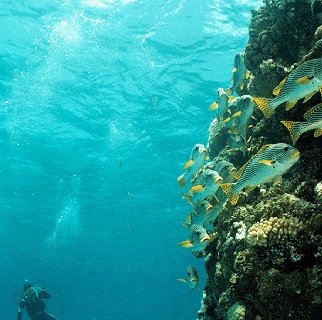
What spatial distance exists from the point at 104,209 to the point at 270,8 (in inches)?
1679

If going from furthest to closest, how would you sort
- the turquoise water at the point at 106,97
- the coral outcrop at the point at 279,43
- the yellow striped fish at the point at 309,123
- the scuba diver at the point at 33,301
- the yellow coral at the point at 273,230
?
the turquoise water at the point at 106,97 < the scuba diver at the point at 33,301 < the coral outcrop at the point at 279,43 < the yellow coral at the point at 273,230 < the yellow striped fish at the point at 309,123

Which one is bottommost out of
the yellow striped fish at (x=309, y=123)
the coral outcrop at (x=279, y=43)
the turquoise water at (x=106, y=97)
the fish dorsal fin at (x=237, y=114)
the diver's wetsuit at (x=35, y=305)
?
the yellow striped fish at (x=309, y=123)

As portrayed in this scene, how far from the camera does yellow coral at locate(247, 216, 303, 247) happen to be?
3.57 metres

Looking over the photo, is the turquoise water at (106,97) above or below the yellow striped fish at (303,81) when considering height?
above

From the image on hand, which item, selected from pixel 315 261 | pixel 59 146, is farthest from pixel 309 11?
pixel 59 146

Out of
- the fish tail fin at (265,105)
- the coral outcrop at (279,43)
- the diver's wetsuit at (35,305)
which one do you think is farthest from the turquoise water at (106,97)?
the fish tail fin at (265,105)

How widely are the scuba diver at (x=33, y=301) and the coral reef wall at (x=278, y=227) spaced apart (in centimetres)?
1063

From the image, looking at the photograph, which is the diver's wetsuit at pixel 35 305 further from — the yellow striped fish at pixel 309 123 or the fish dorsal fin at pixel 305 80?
the fish dorsal fin at pixel 305 80

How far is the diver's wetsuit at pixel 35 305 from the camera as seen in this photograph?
46.5 feet

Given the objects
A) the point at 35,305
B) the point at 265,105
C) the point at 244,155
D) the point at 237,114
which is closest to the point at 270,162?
the point at 265,105

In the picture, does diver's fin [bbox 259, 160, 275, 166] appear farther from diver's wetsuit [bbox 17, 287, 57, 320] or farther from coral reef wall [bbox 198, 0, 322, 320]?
diver's wetsuit [bbox 17, 287, 57, 320]

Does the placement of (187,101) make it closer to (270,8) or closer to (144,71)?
(144,71)

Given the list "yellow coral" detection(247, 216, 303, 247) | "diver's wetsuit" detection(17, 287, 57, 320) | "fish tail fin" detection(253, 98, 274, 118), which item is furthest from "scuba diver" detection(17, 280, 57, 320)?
"fish tail fin" detection(253, 98, 274, 118)

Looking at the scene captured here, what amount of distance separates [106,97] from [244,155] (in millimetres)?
17649
